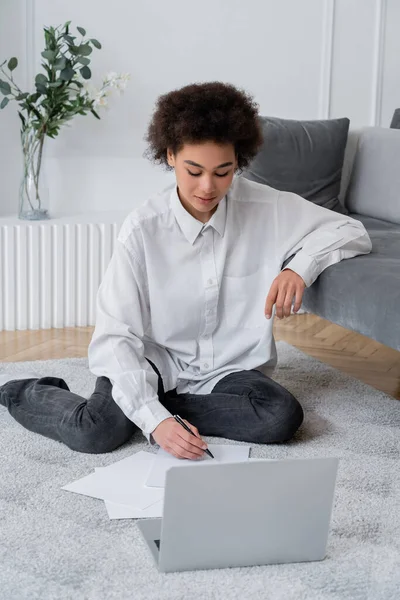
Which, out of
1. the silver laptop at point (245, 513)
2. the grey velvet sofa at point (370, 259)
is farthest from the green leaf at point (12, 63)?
the silver laptop at point (245, 513)

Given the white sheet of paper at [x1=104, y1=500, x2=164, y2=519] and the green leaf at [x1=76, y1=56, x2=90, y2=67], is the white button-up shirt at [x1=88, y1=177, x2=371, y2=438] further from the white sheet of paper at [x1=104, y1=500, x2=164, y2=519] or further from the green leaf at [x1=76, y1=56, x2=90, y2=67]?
the green leaf at [x1=76, y1=56, x2=90, y2=67]

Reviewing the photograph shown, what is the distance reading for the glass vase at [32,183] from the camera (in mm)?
3363

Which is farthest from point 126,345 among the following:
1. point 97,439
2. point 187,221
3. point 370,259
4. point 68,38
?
point 68,38

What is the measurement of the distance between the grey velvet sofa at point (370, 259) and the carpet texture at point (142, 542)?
0.92ft

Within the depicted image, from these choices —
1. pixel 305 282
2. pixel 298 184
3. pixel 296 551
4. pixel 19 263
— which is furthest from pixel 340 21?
pixel 296 551

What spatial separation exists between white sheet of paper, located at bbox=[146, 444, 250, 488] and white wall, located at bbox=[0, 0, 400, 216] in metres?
1.80

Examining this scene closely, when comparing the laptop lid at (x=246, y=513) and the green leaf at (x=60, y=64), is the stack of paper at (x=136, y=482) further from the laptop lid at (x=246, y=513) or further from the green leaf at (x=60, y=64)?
the green leaf at (x=60, y=64)

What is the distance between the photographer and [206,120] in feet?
6.69

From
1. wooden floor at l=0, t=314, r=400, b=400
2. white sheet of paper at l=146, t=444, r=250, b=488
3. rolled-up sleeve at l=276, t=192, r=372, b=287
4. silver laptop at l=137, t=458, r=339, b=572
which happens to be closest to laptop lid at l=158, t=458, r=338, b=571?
silver laptop at l=137, t=458, r=339, b=572

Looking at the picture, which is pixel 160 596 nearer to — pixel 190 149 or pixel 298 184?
pixel 190 149

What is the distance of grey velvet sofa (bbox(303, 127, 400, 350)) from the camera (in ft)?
7.27

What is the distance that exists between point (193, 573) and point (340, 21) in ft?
10.1

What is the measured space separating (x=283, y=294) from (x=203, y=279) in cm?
20

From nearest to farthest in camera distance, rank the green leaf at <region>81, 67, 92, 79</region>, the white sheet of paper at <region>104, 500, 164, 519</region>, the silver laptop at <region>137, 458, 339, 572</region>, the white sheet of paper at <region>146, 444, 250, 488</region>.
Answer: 1. the silver laptop at <region>137, 458, 339, 572</region>
2. the white sheet of paper at <region>104, 500, 164, 519</region>
3. the white sheet of paper at <region>146, 444, 250, 488</region>
4. the green leaf at <region>81, 67, 92, 79</region>
